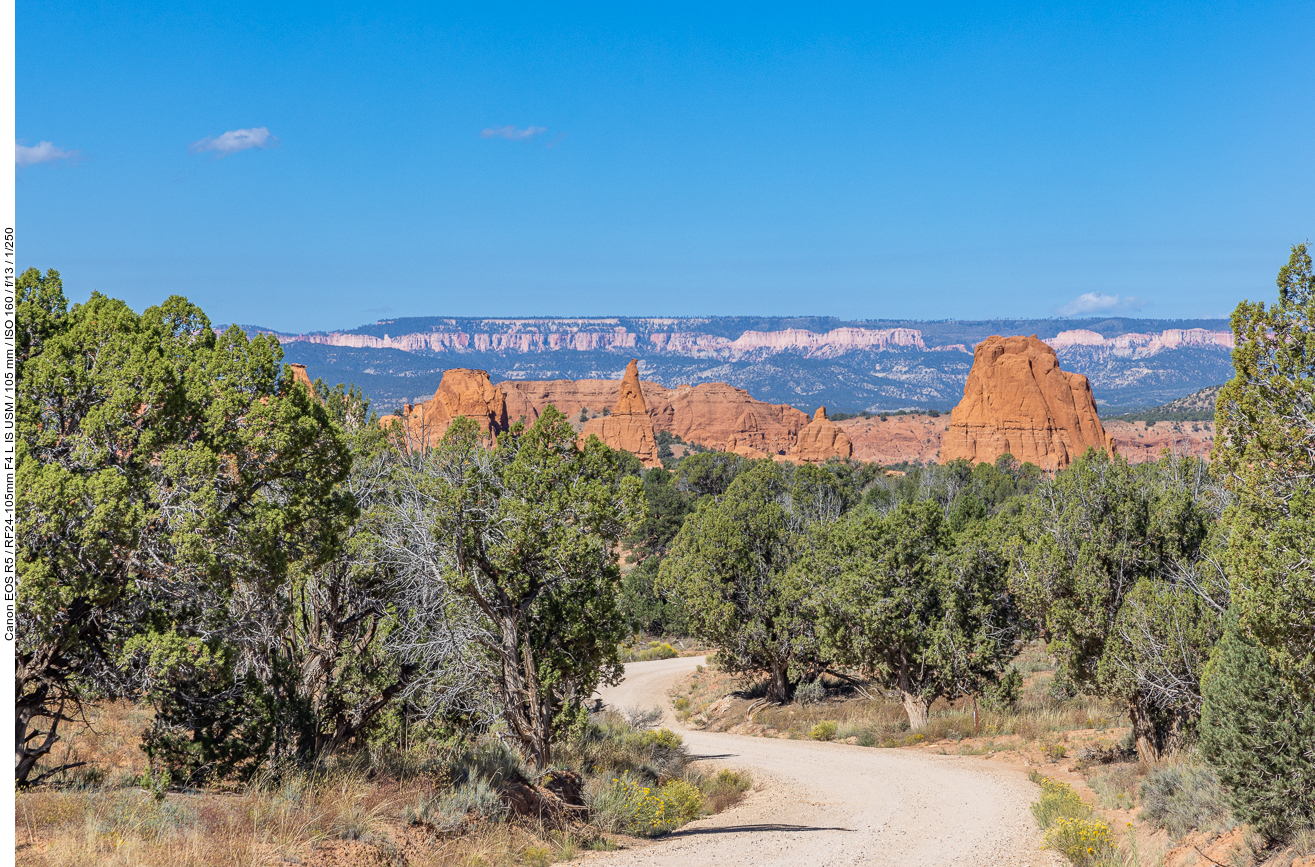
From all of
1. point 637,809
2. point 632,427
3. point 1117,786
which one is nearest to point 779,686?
point 1117,786

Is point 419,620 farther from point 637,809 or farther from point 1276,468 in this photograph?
point 1276,468

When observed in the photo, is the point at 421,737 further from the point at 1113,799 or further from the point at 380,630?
the point at 1113,799

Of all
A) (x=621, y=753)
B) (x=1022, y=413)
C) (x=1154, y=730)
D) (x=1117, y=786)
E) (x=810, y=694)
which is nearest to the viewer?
(x=1117, y=786)

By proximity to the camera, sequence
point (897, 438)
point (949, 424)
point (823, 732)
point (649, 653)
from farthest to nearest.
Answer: point (897, 438)
point (949, 424)
point (649, 653)
point (823, 732)

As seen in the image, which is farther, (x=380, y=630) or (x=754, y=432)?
(x=754, y=432)

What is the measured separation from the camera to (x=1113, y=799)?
53.9 feet

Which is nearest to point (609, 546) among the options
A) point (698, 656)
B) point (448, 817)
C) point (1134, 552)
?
point (448, 817)

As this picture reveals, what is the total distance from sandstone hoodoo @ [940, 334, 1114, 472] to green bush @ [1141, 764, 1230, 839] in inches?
4491

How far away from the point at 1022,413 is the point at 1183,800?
12284cm

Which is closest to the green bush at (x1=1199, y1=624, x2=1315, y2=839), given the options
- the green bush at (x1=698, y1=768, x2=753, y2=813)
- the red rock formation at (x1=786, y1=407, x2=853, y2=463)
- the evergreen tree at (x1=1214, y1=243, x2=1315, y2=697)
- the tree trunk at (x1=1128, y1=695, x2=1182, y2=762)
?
the evergreen tree at (x1=1214, y1=243, x2=1315, y2=697)

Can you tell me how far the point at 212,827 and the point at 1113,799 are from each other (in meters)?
14.2

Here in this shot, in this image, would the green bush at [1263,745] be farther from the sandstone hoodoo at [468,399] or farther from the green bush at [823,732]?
the sandstone hoodoo at [468,399]

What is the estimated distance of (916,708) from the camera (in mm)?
27859

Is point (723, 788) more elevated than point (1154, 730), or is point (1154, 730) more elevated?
point (1154, 730)
